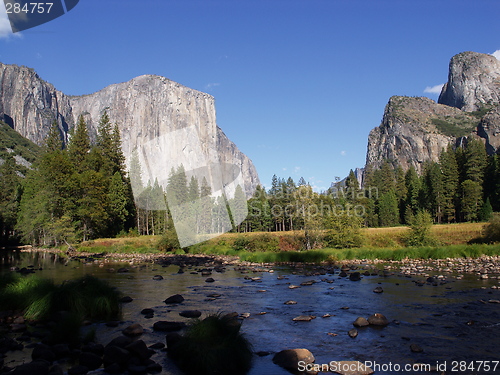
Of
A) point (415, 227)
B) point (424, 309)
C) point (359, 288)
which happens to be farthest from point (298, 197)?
point (424, 309)

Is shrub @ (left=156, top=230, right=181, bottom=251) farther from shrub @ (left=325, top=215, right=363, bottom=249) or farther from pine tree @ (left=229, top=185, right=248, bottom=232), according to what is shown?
pine tree @ (left=229, top=185, right=248, bottom=232)

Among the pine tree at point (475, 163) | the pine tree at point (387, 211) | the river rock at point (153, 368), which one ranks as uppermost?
the pine tree at point (475, 163)

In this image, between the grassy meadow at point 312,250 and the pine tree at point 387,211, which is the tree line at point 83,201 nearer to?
→ the grassy meadow at point 312,250

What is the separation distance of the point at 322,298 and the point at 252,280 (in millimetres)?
6469

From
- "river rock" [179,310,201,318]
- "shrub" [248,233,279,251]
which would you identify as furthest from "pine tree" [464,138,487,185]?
"river rock" [179,310,201,318]

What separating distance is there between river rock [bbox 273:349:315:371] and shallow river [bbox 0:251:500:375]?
201mm

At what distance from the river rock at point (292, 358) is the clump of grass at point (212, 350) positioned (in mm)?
668

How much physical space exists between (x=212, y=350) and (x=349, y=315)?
6.37 m

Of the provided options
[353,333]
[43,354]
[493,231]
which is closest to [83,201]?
[43,354]

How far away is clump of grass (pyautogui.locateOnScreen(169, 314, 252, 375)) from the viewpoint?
757 cm

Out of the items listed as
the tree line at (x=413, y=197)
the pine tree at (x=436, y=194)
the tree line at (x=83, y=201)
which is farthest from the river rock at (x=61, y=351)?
the pine tree at (x=436, y=194)

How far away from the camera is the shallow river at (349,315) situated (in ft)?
27.6

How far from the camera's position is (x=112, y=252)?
4434 centimetres

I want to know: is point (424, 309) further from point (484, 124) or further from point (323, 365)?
point (484, 124)
